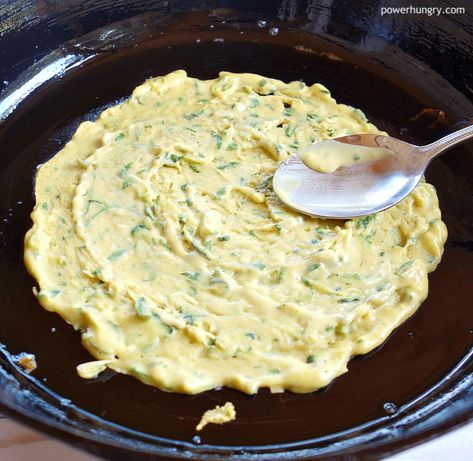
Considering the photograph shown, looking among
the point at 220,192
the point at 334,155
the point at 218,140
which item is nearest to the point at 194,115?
the point at 218,140

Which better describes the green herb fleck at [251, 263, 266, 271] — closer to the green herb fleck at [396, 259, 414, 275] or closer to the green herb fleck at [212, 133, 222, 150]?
the green herb fleck at [396, 259, 414, 275]

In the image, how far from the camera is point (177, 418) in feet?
5.86

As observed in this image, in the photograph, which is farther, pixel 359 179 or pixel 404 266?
pixel 359 179

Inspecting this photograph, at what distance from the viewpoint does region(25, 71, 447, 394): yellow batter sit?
1876mm

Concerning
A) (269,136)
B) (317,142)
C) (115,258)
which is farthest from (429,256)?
(115,258)

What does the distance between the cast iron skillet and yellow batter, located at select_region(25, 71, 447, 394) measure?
0.23 ft

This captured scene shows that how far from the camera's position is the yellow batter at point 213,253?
1876 mm

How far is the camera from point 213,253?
2.10 meters

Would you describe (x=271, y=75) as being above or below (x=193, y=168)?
above

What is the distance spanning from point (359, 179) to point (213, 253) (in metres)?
0.63

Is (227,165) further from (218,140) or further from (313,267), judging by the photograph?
(313,267)

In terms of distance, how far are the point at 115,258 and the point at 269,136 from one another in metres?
0.83

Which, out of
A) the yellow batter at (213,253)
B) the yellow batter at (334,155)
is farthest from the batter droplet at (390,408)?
the yellow batter at (334,155)

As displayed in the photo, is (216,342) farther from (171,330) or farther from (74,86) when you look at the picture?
(74,86)
